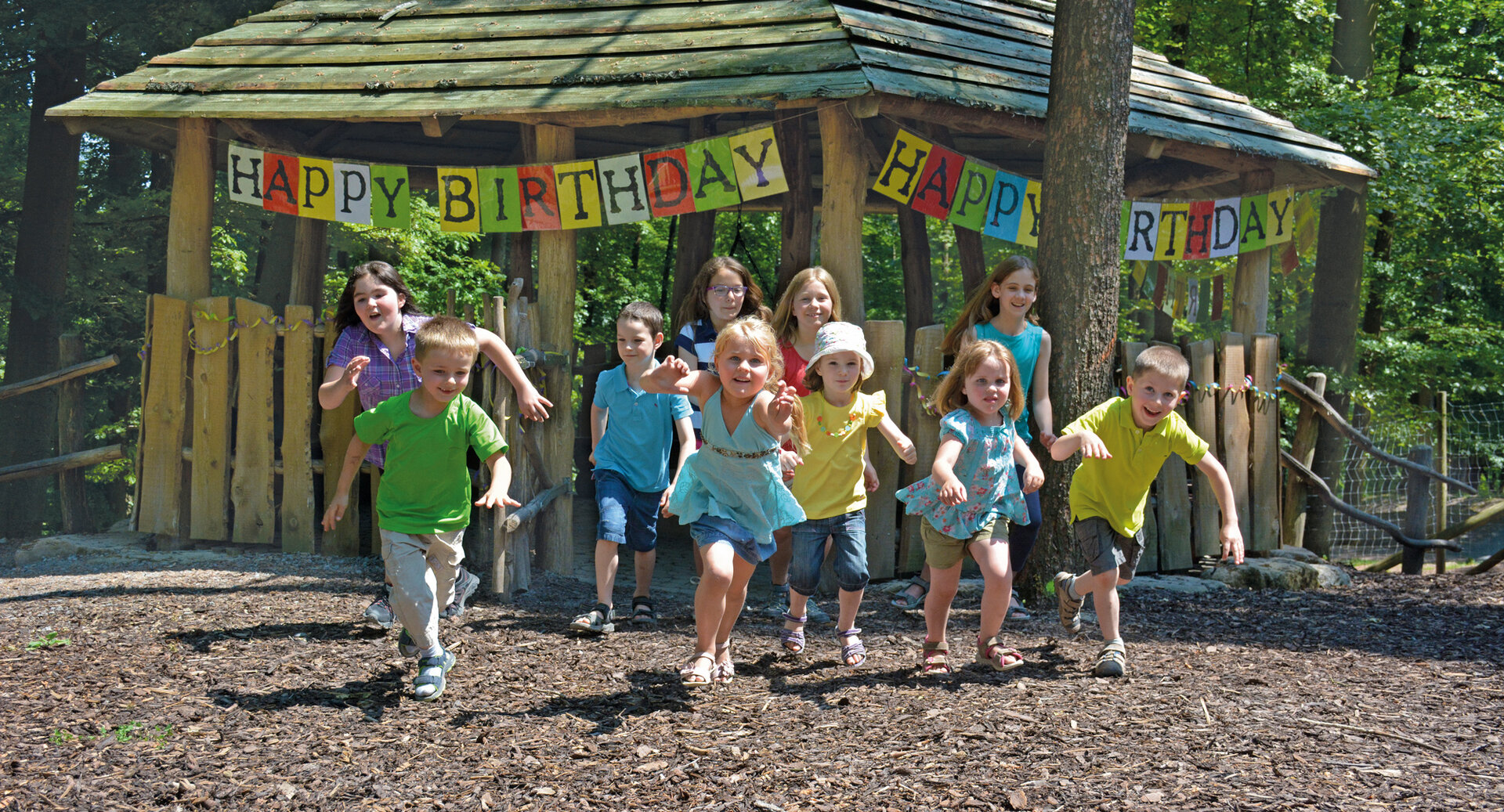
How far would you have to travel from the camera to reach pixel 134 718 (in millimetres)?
3828

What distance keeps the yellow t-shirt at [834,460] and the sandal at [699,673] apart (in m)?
0.77

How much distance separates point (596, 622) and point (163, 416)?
417 cm

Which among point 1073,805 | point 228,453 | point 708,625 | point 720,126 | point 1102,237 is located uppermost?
point 720,126

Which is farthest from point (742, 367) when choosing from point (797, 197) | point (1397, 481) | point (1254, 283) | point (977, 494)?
point (1397, 481)

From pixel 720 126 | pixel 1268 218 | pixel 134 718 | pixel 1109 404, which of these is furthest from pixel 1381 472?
pixel 134 718

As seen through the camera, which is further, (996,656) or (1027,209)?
(1027,209)

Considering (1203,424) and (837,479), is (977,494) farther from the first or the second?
(1203,424)

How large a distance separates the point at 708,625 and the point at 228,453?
15.3ft

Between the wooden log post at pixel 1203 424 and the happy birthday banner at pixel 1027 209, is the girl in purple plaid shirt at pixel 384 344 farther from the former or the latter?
the wooden log post at pixel 1203 424

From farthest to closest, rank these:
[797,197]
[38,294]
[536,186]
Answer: [38,294] < [797,197] < [536,186]

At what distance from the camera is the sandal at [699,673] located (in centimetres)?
432

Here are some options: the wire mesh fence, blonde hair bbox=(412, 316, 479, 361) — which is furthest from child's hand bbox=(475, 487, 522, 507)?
the wire mesh fence

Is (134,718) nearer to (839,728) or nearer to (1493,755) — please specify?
(839,728)

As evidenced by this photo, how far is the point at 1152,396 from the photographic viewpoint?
4527mm
